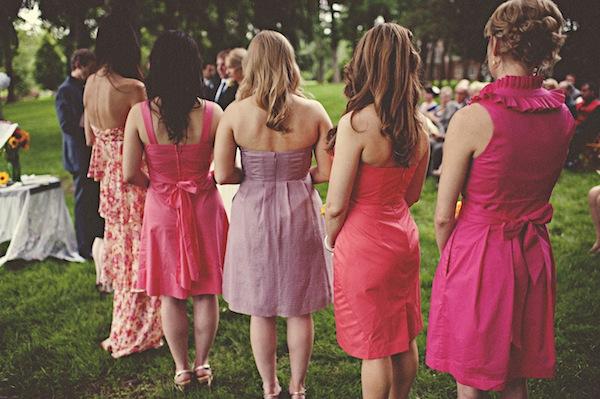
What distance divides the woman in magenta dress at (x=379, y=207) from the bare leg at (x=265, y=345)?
1.94 feet

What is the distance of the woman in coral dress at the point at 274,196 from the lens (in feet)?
8.64

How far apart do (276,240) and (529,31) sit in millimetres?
1536

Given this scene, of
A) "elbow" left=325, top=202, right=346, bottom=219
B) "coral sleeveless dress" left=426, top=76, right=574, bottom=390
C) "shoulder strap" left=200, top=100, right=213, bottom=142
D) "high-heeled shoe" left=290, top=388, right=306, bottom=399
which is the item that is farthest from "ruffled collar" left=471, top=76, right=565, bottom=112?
"high-heeled shoe" left=290, top=388, right=306, bottom=399

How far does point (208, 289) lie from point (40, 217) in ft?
11.9

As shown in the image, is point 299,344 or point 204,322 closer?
point 299,344

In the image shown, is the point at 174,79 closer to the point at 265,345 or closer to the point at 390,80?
the point at 390,80

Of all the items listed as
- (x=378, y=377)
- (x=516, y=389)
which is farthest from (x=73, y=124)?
(x=516, y=389)

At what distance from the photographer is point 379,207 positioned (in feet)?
7.91

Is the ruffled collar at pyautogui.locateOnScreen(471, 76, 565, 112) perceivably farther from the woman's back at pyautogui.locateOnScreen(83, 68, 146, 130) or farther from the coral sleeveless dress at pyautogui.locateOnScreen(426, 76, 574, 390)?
the woman's back at pyautogui.locateOnScreen(83, 68, 146, 130)

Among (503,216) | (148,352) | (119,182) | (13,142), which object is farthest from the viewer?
(13,142)

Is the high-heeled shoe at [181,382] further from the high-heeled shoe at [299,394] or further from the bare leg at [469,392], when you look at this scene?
the bare leg at [469,392]

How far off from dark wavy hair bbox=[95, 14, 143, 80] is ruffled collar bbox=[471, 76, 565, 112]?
7.42ft

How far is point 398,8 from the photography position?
27.5 m

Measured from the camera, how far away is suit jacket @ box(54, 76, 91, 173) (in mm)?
5199
